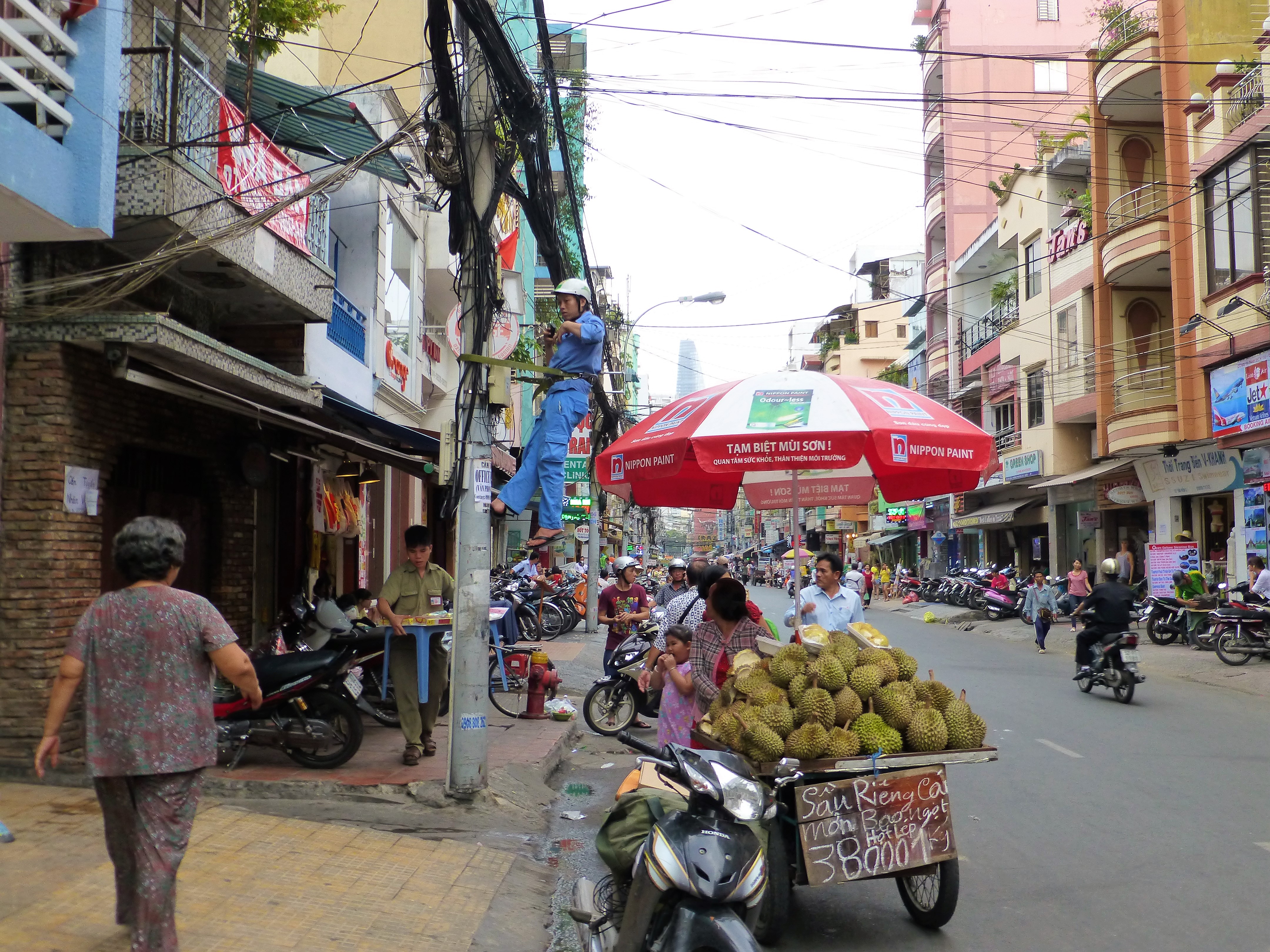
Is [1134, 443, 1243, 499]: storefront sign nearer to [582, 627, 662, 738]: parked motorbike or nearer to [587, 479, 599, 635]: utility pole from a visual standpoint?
[587, 479, 599, 635]: utility pole

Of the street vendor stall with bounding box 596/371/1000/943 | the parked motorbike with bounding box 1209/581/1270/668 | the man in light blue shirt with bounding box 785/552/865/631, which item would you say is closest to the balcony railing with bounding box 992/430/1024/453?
the parked motorbike with bounding box 1209/581/1270/668

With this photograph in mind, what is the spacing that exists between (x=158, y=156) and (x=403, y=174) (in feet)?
13.4

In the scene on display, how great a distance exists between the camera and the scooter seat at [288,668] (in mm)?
7902

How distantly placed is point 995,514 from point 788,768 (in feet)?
112

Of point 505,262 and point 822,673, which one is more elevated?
point 505,262

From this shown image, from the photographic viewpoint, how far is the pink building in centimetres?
4241

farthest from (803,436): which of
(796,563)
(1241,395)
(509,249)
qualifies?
(1241,395)

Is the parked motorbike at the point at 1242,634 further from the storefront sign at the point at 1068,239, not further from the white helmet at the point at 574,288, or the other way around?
the storefront sign at the point at 1068,239

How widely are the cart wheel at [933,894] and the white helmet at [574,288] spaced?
403 cm

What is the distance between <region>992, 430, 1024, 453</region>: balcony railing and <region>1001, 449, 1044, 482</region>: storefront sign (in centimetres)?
44

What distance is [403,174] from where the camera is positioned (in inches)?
446

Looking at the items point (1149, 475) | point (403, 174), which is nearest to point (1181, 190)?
point (1149, 475)

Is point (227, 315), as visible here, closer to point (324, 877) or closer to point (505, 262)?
point (324, 877)

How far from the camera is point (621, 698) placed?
37.7ft
